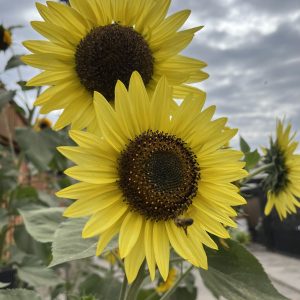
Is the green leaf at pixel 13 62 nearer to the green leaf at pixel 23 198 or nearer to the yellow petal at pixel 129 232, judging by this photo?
the green leaf at pixel 23 198

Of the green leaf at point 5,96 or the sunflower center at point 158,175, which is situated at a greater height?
the green leaf at point 5,96

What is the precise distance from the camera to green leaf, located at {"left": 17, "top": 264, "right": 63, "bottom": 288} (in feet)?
3.86

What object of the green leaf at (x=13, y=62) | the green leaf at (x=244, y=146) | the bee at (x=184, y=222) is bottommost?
the bee at (x=184, y=222)

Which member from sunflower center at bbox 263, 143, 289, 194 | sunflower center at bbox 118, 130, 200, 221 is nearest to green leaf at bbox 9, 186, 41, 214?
sunflower center at bbox 263, 143, 289, 194

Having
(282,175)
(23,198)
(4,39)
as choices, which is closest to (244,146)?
(282,175)

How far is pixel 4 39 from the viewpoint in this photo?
1.67 meters

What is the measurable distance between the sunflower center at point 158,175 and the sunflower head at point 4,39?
4.14 feet

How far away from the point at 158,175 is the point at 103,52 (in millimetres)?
185

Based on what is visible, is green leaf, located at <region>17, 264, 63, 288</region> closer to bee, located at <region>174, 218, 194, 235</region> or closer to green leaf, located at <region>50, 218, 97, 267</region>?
green leaf, located at <region>50, 218, 97, 267</region>

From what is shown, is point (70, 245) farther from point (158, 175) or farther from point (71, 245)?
point (158, 175)

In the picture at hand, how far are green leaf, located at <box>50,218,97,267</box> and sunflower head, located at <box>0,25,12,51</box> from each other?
1178 mm

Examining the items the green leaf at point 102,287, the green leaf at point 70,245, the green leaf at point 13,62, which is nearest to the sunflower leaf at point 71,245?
the green leaf at point 70,245

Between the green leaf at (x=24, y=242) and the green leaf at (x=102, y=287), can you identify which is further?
the green leaf at (x=24, y=242)

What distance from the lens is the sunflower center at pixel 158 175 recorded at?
552mm
